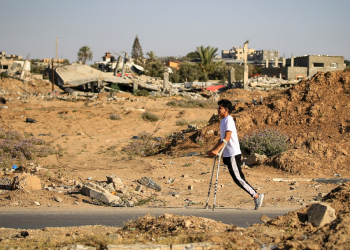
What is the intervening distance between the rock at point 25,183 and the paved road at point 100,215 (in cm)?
116

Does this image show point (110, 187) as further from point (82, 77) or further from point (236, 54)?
point (236, 54)

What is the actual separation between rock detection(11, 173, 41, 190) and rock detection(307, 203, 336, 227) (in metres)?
5.47

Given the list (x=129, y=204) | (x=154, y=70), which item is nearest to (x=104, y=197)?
(x=129, y=204)

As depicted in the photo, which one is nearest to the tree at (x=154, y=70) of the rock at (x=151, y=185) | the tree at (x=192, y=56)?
the rock at (x=151, y=185)

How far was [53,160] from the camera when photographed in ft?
→ 39.4

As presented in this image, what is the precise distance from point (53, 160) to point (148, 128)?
21.7ft

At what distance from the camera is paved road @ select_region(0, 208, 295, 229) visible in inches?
206

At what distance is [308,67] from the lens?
4094cm

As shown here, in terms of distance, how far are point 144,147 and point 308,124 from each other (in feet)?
19.5

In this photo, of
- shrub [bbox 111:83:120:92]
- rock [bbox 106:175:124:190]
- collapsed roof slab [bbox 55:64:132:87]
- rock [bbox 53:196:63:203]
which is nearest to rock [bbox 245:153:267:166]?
rock [bbox 106:175:124:190]

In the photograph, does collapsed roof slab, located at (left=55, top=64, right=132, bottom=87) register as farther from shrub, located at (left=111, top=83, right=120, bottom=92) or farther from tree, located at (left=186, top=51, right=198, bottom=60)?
tree, located at (left=186, top=51, right=198, bottom=60)

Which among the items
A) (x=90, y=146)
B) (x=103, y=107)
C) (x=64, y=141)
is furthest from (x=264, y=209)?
(x=103, y=107)

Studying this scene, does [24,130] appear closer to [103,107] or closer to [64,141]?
[64,141]

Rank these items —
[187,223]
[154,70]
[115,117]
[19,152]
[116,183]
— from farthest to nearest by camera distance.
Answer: [154,70] → [115,117] → [19,152] → [116,183] → [187,223]
